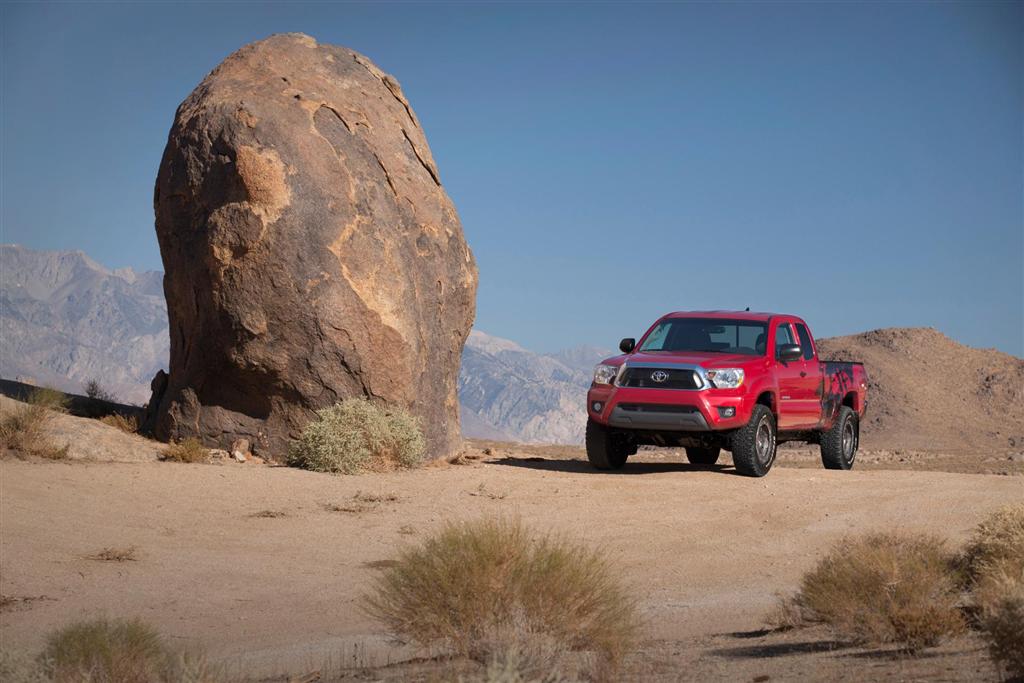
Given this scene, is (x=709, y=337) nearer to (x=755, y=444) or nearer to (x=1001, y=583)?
(x=755, y=444)

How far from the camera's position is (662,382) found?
14938mm

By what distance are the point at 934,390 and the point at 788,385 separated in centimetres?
3440

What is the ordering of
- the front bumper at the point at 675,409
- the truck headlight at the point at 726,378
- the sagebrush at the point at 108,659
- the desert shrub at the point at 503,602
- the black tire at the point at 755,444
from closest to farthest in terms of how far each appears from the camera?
1. the sagebrush at the point at 108,659
2. the desert shrub at the point at 503,602
3. the front bumper at the point at 675,409
4. the truck headlight at the point at 726,378
5. the black tire at the point at 755,444

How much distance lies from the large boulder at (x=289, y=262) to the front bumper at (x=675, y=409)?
12.2 feet

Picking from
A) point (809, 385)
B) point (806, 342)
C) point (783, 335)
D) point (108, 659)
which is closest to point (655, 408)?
point (783, 335)

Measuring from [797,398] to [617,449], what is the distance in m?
2.61

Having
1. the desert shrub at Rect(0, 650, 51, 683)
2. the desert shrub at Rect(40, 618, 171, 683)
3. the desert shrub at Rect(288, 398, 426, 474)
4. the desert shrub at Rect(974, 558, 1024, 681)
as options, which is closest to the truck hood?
the desert shrub at Rect(288, 398, 426, 474)

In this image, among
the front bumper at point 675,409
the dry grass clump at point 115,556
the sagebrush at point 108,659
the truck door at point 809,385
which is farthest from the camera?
the truck door at point 809,385

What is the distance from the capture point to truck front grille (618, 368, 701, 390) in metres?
14.8

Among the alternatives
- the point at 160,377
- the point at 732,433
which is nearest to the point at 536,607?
the point at 732,433

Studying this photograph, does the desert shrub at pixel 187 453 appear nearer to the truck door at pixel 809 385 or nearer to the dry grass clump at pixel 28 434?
the dry grass clump at pixel 28 434

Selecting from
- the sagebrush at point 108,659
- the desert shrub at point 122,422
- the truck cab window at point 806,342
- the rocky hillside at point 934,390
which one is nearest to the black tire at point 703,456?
the truck cab window at point 806,342

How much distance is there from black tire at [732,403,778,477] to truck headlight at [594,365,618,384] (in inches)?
69.1

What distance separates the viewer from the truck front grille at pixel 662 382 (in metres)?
14.8
